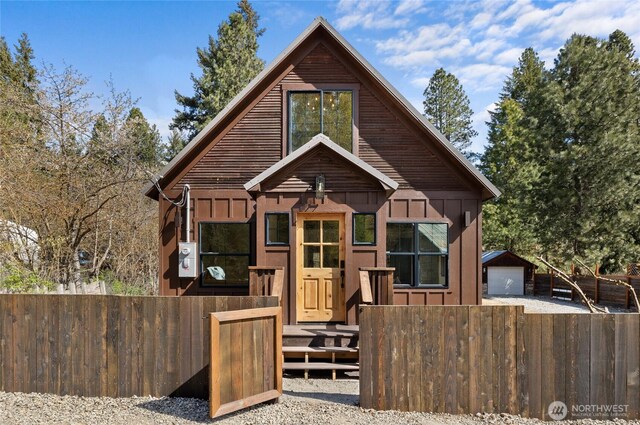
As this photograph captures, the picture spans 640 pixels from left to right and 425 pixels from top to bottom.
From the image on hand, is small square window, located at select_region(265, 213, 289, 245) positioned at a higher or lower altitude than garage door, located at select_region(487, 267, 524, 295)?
higher

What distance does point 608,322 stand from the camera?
4.57 metres

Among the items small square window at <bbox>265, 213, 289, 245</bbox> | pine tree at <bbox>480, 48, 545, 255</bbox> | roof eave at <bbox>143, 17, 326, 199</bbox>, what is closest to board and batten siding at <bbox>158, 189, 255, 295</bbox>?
small square window at <bbox>265, 213, 289, 245</bbox>

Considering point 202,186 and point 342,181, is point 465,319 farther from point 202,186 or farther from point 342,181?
point 202,186

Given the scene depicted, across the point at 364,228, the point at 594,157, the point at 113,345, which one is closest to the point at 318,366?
the point at 364,228

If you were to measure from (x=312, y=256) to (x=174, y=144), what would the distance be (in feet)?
84.0

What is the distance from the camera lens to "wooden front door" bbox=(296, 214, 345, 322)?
7.38 meters

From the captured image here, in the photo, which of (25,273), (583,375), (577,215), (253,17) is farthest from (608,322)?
(253,17)

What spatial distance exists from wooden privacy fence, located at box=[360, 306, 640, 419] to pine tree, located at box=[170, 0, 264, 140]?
2374 centimetres

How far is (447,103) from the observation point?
33.2 meters

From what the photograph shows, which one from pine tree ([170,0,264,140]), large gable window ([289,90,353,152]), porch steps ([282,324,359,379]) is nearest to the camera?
porch steps ([282,324,359,379])

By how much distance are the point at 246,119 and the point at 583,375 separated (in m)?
7.64

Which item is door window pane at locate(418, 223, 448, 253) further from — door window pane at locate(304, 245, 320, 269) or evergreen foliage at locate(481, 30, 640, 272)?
evergreen foliage at locate(481, 30, 640, 272)

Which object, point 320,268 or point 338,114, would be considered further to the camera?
point 338,114

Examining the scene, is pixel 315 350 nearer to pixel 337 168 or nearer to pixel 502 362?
pixel 502 362
